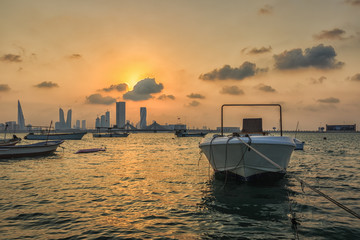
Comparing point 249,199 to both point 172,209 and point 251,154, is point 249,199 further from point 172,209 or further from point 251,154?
point 172,209

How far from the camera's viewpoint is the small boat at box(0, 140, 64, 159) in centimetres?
2844

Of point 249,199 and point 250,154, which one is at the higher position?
point 250,154

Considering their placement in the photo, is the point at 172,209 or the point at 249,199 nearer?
the point at 172,209

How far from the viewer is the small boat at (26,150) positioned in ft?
93.3

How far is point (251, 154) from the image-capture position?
12344mm

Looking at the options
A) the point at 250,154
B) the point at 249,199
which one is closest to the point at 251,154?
the point at 250,154

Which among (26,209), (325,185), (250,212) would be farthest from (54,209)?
(325,185)

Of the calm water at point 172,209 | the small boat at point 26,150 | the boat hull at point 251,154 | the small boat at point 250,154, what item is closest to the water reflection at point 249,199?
the calm water at point 172,209

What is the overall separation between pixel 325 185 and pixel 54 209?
48.4 ft

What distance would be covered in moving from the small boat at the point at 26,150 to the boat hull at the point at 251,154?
87.1 feet

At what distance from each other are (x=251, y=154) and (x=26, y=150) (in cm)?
2896

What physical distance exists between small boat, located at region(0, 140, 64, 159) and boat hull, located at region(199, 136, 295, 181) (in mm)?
26542

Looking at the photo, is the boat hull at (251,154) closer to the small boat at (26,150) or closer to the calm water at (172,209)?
the calm water at (172,209)

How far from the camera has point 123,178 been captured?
1700 cm
